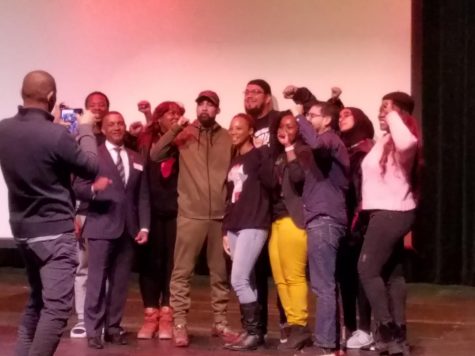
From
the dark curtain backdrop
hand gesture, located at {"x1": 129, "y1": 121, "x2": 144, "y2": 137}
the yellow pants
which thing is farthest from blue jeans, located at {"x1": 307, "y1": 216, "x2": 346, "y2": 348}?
the dark curtain backdrop

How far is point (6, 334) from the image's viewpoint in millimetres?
5535

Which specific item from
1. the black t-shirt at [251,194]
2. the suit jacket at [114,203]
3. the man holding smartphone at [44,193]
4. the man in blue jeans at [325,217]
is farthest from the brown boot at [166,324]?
the man holding smartphone at [44,193]

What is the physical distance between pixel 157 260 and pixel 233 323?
0.73 m

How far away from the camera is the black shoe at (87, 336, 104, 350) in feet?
17.0

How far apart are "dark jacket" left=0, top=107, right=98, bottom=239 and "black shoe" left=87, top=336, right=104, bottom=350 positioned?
1283mm

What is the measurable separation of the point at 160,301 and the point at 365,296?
126 cm

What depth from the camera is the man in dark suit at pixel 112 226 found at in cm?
522

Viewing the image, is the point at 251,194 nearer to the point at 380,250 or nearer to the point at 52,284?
the point at 380,250

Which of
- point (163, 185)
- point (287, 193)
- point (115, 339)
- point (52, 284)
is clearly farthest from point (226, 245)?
point (52, 284)

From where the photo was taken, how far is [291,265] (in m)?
5.09

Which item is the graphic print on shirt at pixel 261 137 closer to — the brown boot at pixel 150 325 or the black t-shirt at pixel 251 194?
the black t-shirt at pixel 251 194

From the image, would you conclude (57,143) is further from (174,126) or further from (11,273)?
(11,273)

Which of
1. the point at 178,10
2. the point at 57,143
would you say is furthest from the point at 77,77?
the point at 57,143

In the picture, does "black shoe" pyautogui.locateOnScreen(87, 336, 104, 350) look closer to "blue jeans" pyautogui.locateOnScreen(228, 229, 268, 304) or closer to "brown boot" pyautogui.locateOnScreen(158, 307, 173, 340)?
"brown boot" pyautogui.locateOnScreen(158, 307, 173, 340)
